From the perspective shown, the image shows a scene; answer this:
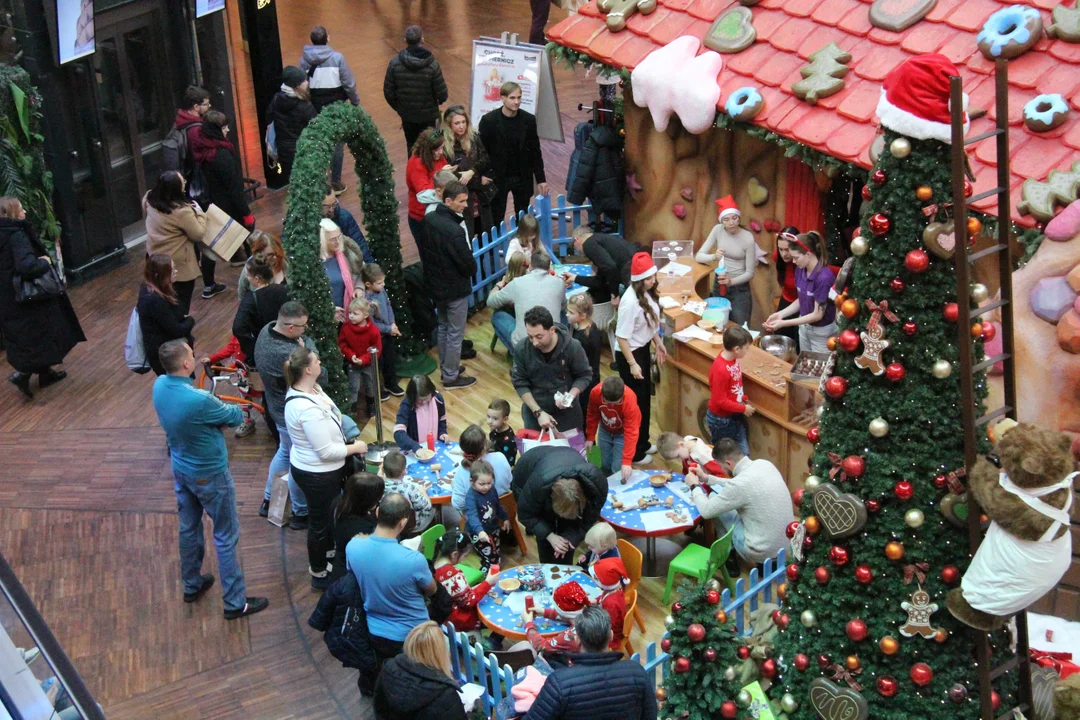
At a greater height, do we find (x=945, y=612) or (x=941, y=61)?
(x=941, y=61)

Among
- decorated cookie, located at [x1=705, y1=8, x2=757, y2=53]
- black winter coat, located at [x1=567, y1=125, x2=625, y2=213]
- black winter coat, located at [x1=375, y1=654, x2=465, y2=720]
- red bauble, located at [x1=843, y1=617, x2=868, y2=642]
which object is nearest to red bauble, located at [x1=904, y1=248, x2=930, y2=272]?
red bauble, located at [x1=843, y1=617, x2=868, y2=642]

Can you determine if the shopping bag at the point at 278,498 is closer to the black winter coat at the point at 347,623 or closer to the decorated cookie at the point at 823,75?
the black winter coat at the point at 347,623

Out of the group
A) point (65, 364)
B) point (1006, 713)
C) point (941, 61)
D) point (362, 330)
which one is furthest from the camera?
point (65, 364)

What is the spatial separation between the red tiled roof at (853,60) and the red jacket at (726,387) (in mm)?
1725

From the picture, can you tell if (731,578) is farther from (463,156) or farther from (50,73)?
(50,73)

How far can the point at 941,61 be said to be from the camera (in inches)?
201

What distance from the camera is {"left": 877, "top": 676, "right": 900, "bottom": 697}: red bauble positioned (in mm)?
5469

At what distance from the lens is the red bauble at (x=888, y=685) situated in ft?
17.9

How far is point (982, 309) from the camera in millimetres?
A: 5102

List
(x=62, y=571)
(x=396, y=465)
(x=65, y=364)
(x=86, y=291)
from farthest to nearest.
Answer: (x=86, y=291) → (x=65, y=364) → (x=62, y=571) → (x=396, y=465)

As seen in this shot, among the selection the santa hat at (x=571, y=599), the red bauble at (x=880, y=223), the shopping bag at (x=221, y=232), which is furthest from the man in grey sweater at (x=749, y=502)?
the shopping bag at (x=221, y=232)

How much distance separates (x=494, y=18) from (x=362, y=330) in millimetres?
11988

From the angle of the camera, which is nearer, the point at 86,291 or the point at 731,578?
the point at 731,578

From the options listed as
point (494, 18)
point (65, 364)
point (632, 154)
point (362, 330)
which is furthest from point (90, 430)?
point (494, 18)
